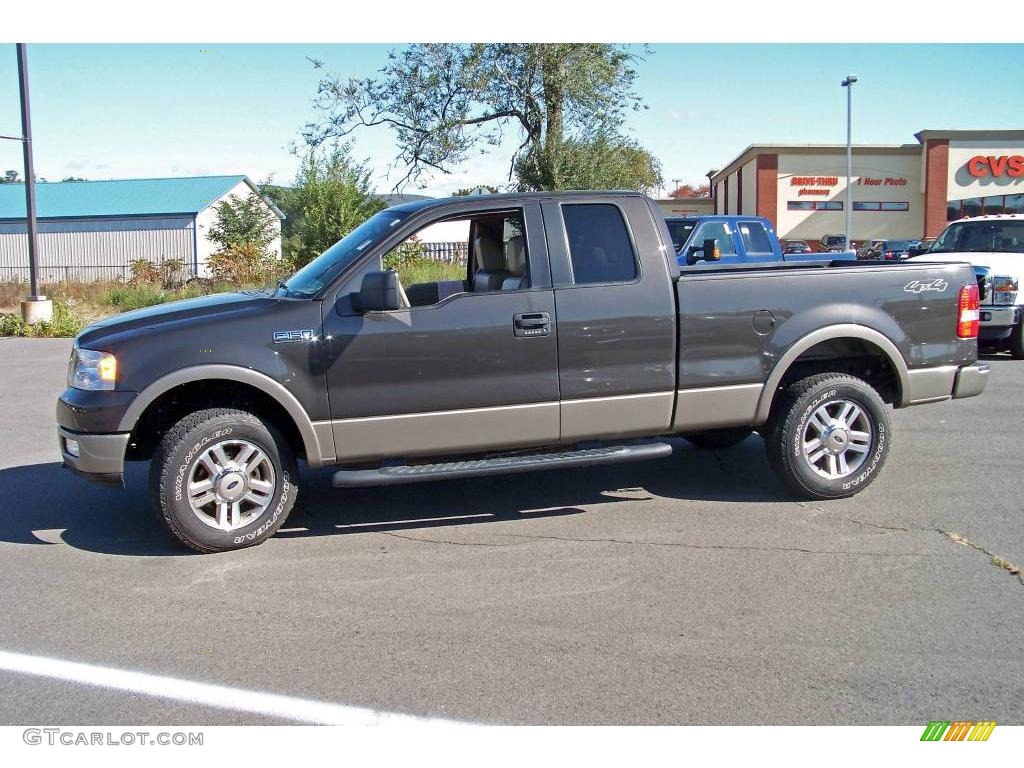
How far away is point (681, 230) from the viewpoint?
15703 mm

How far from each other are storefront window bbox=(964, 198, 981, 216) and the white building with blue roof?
3611 centimetres

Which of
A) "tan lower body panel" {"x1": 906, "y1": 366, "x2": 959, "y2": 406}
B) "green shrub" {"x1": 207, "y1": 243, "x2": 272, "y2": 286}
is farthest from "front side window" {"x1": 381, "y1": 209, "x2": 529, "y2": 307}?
"green shrub" {"x1": 207, "y1": 243, "x2": 272, "y2": 286}

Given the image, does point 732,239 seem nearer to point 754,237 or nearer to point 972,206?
point 754,237

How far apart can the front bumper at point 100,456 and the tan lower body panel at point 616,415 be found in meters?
2.63

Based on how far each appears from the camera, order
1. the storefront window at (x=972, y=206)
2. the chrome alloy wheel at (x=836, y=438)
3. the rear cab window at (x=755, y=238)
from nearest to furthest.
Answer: the chrome alloy wheel at (x=836, y=438) < the rear cab window at (x=755, y=238) < the storefront window at (x=972, y=206)

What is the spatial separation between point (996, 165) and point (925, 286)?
48207 millimetres

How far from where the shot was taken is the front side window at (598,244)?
19.8 feet

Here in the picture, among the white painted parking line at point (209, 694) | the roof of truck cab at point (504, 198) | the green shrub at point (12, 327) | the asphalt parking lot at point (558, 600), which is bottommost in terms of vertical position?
the white painted parking line at point (209, 694)

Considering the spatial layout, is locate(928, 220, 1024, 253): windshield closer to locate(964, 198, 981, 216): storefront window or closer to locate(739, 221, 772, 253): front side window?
locate(739, 221, 772, 253): front side window

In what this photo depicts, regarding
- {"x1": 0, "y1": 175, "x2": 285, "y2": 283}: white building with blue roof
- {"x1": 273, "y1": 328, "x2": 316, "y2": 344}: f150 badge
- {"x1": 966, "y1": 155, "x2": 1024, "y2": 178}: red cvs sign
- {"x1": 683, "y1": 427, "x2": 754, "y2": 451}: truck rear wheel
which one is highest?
{"x1": 966, "y1": 155, "x2": 1024, "y2": 178}: red cvs sign

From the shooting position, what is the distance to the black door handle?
576 cm

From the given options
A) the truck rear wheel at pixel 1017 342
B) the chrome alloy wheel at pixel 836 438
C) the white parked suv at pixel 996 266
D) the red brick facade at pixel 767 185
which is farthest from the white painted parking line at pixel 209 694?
the red brick facade at pixel 767 185

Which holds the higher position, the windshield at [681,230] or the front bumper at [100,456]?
the windshield at [681,230]

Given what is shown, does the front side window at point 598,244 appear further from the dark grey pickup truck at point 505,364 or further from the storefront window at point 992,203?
the storefront window at point 992,203
